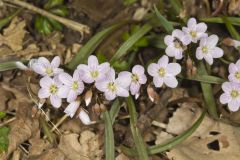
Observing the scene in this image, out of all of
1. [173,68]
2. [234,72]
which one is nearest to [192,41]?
[173,68]

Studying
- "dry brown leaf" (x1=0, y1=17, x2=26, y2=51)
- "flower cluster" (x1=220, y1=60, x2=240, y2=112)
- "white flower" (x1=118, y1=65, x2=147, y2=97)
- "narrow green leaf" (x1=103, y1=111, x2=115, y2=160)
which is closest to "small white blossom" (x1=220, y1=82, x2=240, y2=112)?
"flower cluster" (x1=220, y1=60, x2=240, y2=112)

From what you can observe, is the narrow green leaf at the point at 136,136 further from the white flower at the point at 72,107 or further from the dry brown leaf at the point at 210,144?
the white flower at the point at 72,107

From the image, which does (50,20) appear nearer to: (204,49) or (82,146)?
(82,146)

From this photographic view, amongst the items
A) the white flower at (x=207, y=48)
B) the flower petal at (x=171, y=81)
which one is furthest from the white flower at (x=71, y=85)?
the white flower at (x=207, y=48)

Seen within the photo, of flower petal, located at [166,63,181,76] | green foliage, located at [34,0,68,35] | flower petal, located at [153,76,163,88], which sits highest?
flower petal, located at [166,63,181,76]

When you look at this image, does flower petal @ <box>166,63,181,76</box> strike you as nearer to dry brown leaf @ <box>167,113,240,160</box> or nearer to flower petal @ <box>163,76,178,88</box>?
flower petal @ <box>163,76,178,88</box>

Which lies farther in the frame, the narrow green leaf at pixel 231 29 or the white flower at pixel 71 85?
the narrow green leaf at pixel 231 29
